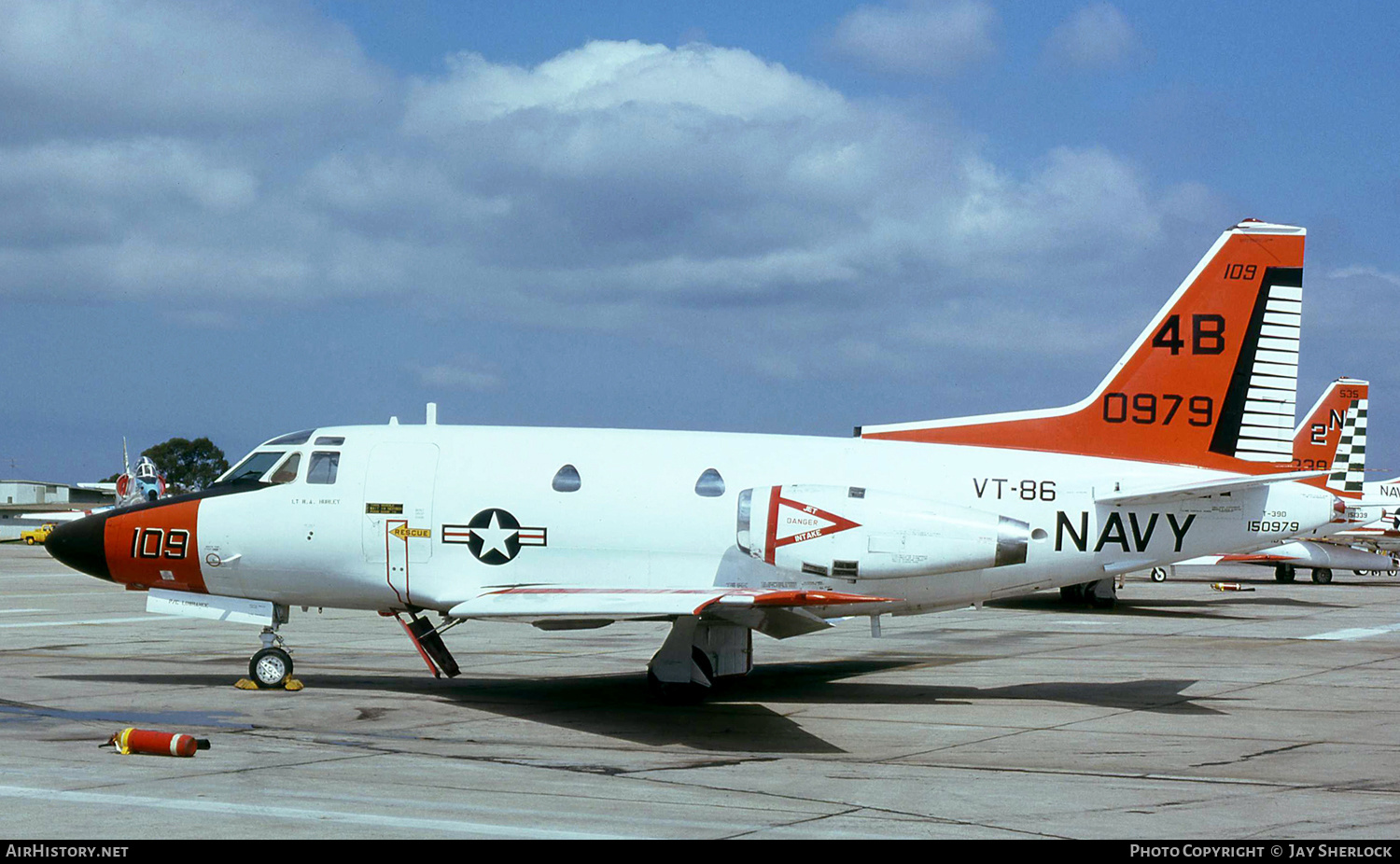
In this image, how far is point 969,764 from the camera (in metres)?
12.4

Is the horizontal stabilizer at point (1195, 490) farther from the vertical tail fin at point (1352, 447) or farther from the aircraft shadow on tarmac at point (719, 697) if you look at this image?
the vertical tail fin at point (1352, 447)

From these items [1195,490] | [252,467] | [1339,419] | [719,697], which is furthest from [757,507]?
[1339,419]

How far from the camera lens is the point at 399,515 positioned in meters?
16.1

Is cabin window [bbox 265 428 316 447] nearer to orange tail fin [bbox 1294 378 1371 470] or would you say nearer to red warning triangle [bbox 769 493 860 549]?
red warning triangle [bbox 769 493 860 549]

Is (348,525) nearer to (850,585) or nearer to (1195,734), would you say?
(850,585)

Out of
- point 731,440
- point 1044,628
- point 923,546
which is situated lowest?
point 1044,628

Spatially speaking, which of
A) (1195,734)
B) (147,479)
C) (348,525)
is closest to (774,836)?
(1195,734)

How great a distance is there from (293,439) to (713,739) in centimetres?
697

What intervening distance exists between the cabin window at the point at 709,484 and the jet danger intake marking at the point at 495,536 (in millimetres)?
1946

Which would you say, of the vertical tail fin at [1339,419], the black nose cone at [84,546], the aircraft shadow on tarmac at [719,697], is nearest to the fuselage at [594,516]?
the black nose cone at [84,546]

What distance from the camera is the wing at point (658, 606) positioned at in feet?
43.4

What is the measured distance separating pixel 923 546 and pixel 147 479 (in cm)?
5514

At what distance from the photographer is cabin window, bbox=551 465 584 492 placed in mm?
15984

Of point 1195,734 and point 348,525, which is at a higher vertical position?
point 348,525
